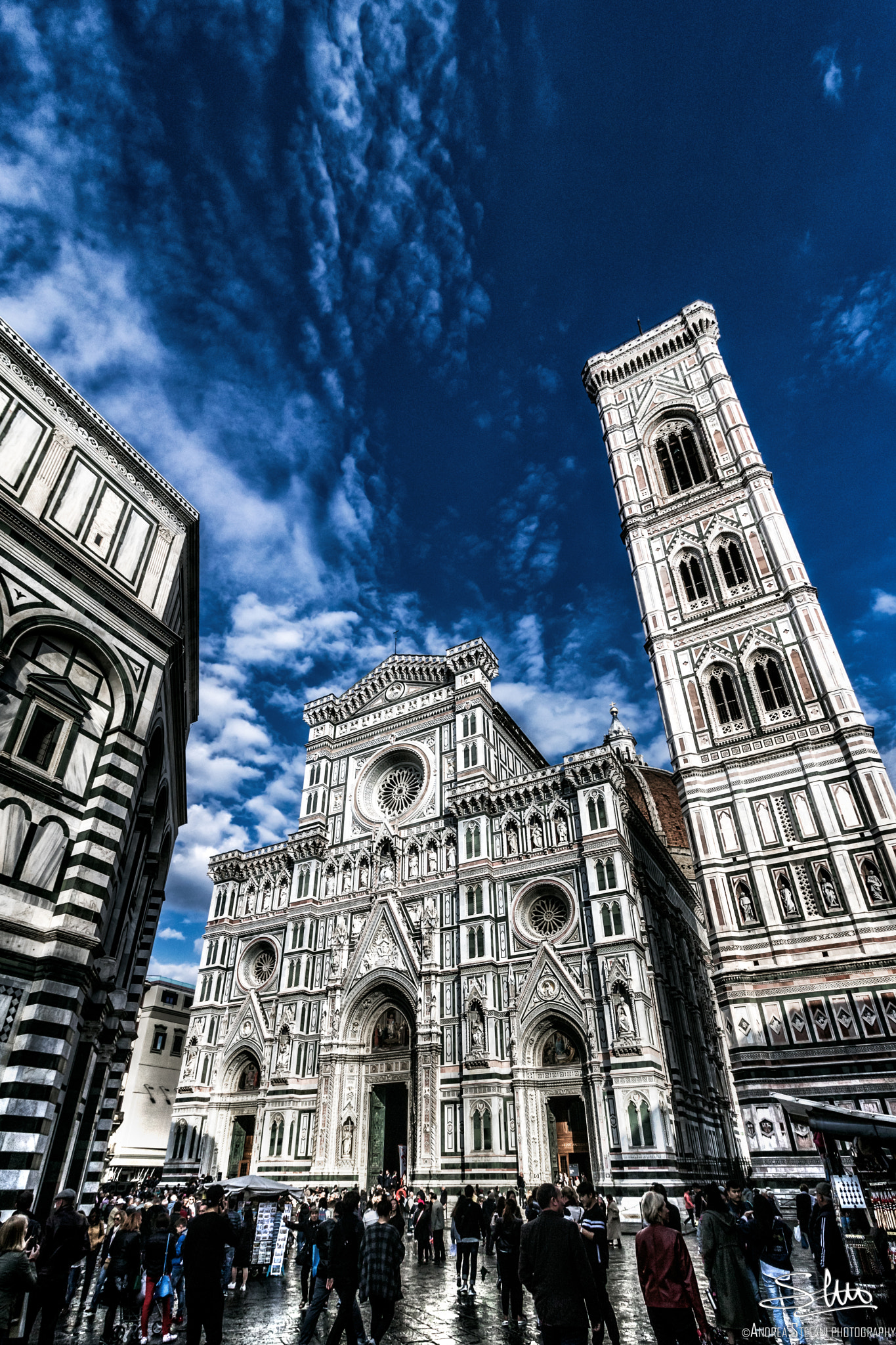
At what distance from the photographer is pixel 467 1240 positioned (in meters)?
12.5

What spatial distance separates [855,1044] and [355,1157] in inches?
755

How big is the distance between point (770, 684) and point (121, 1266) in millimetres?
29001

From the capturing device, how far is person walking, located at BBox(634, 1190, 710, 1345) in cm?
560

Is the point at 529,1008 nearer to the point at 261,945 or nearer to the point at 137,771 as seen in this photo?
the point at 261,945

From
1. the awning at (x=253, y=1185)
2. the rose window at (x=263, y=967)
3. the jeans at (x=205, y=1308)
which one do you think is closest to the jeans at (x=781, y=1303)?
the jeans at (x=205, y=1308)

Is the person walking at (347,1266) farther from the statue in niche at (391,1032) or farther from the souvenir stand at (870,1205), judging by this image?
the statue in niche at (391,1032)

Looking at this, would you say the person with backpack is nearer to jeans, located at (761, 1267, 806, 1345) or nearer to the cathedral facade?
jeans, located at (761, 1267, 806, 1345)

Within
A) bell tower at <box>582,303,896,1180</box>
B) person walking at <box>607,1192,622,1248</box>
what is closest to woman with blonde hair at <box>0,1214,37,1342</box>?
person walking at <box>607,1192,622,1248</box>

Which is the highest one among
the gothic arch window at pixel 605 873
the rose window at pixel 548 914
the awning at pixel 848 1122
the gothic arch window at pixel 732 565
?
the gothic arch window at pixel 732 565

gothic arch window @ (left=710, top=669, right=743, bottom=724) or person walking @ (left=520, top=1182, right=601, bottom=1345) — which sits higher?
gothic arch window @ (left=710, top=669, right=743, bottom=724)

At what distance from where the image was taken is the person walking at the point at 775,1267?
816 centimetres

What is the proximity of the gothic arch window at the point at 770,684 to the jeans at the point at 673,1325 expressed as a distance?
90.2 feet

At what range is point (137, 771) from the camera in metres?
14.9

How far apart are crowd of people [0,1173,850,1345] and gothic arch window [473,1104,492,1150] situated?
1327cm
